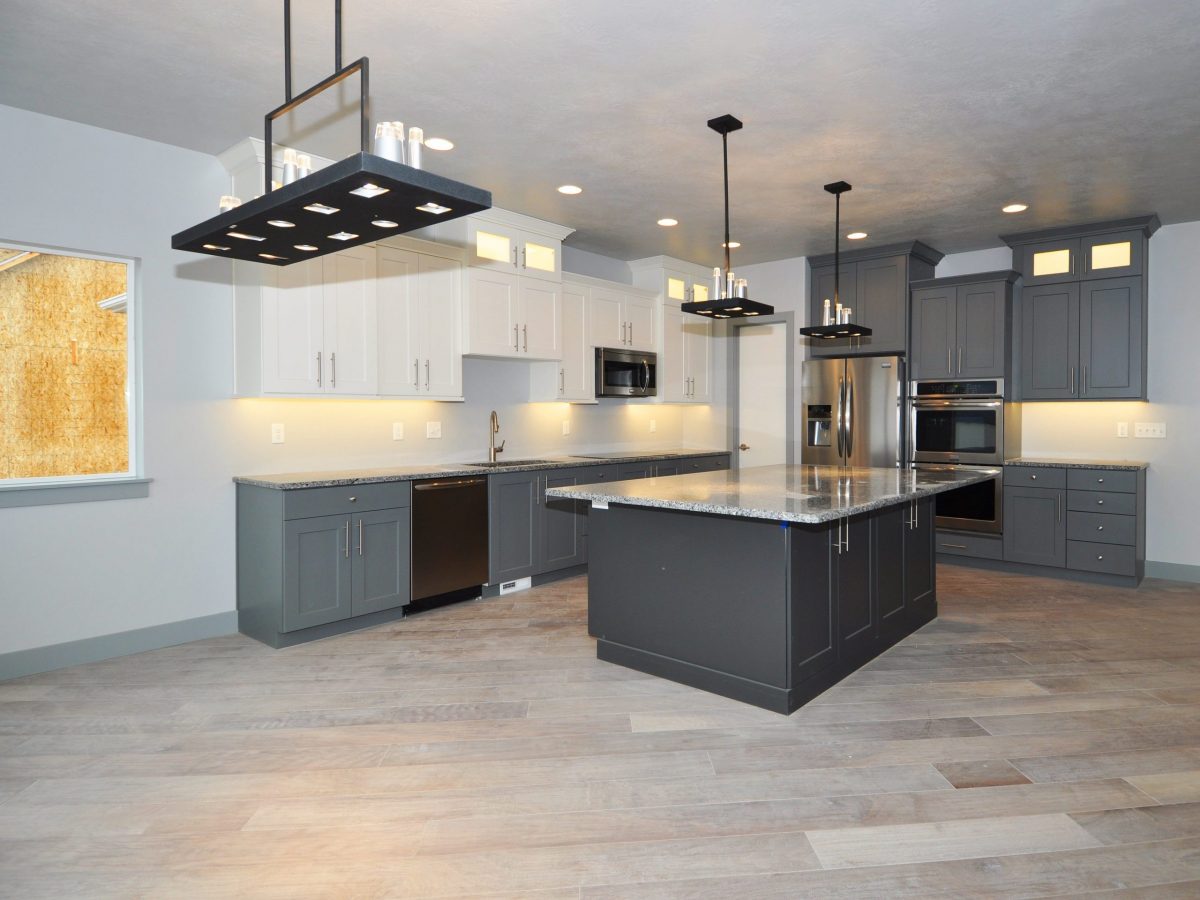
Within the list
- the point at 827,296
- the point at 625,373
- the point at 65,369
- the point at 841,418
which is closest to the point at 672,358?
the point at 625,373

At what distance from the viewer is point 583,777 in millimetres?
2449

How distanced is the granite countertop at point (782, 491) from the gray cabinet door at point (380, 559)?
49.9 inches

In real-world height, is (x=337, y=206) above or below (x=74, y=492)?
above

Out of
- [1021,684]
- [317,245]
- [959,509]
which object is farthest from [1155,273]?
[317,245]

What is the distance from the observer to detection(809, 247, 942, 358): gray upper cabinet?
6102 millimetres

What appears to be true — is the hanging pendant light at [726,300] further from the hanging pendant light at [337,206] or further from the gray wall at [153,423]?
the gray wall at [153,423]

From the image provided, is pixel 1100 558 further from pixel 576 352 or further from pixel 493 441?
pixel 493 441

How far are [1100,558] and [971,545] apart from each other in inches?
34.2

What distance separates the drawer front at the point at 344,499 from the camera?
3768 millimetres

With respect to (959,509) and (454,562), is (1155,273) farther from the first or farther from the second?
(454,562)

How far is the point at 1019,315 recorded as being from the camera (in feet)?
19.2

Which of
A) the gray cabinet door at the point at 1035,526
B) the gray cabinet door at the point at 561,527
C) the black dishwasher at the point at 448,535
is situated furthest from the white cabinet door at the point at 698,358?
the black dishwasher at the point at 448,535

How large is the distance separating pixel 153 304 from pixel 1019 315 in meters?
6.17

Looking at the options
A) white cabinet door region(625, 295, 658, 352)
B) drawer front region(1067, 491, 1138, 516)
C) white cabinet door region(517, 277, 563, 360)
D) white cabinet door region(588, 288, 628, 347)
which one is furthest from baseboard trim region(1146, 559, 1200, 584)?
white cabinet door region(517, 277, 563, 360)
